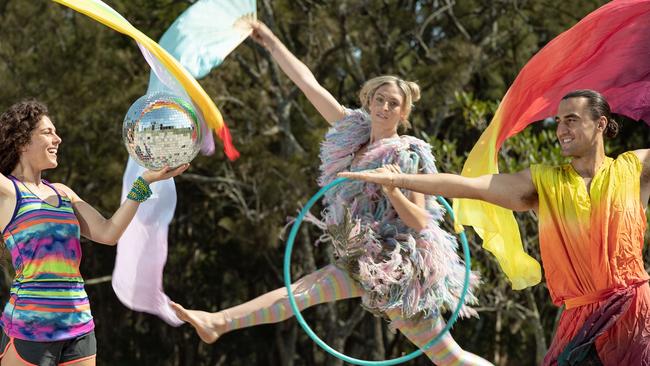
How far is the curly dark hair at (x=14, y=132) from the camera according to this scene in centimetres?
390

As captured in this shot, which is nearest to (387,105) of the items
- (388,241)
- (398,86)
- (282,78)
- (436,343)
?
(398,86)

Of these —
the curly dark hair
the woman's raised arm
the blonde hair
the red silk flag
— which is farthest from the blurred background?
the curly dark hair

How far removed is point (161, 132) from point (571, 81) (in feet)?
5.56

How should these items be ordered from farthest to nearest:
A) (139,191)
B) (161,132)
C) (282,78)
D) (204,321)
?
(282,78), (204,321), (161,132), (139,191)

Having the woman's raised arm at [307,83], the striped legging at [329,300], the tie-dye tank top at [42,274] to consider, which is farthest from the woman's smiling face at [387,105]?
the tie-dye tank top at [42,274]

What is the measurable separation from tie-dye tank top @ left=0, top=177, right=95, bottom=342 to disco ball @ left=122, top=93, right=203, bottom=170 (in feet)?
1.28

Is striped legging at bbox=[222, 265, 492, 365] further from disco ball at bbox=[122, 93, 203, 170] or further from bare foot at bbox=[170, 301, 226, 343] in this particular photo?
disco ball at bbox=[122, 93, 203, 170]

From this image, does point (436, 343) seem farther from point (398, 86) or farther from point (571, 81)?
point (571, 81)

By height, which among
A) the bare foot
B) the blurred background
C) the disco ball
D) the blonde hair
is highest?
the blurred background

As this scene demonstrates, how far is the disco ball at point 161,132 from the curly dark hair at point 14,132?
0.37m

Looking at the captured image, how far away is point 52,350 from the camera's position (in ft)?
12.3

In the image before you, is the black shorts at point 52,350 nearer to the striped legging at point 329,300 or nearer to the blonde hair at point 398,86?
the striped legging at point 329,300

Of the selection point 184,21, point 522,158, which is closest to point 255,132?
point 522,158

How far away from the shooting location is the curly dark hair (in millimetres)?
3902
